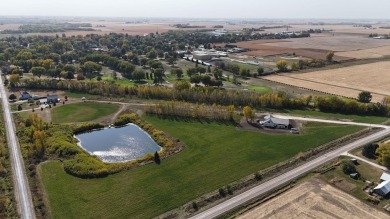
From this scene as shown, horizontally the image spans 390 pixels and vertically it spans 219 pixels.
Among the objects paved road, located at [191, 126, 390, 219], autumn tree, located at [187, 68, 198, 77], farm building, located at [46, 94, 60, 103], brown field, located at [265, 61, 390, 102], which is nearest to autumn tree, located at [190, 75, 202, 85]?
autumn tree, located at [187, 68, 198, 77]

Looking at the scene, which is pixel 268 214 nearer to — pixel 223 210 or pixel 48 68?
pixel 223 210

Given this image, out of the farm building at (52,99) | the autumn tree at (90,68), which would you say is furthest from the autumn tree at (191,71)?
the farm building at (52,99)

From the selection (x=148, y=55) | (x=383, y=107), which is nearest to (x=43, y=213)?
(x=383, y=107)

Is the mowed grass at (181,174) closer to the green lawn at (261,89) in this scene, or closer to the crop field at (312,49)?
the green lawn at (261,89)

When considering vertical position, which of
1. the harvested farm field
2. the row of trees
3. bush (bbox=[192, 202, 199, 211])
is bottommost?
bush (bbox=[192, 202, 199, 211])

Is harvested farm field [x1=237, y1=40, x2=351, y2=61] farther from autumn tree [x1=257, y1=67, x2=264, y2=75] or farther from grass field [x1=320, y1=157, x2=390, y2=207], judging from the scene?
grass field [x1=320, y1=157, x2=390, y2=207]
